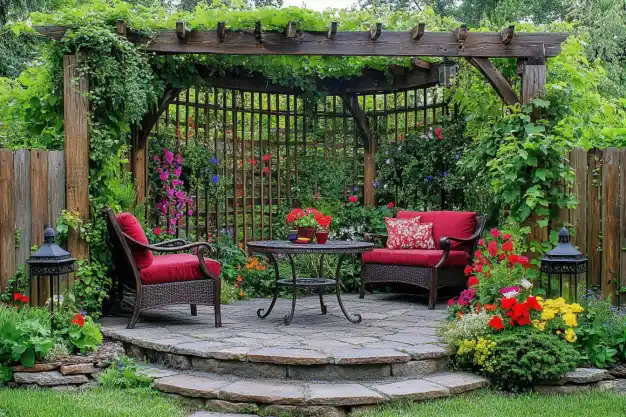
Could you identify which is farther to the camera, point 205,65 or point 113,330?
point 205,65

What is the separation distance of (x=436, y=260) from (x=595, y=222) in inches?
58.9

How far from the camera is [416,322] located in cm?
541

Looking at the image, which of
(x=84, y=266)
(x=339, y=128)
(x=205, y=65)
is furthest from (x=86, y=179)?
(x=339, y=128)

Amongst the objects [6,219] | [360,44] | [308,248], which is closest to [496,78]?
[360,44]

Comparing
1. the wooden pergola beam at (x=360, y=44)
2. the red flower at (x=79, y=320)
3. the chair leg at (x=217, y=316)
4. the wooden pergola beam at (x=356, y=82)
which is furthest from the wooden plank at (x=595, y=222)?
the red flower at (x=79, y=320)

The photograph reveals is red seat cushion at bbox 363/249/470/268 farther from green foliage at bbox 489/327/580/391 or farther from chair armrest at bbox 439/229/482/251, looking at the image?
green foliage at bbox 489/327/580/391

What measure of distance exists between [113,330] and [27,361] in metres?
0.87

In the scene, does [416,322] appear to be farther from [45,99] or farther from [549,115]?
[45,99]

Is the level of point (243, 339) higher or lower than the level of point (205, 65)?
lower

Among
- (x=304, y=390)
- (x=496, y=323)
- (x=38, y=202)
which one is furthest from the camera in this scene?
(x=38, y=202)

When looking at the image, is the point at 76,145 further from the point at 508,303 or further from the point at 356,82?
the point at 356,82

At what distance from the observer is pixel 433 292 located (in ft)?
20.2

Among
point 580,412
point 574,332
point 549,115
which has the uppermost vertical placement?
point 549,115

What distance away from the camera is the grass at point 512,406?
3.59 metres
